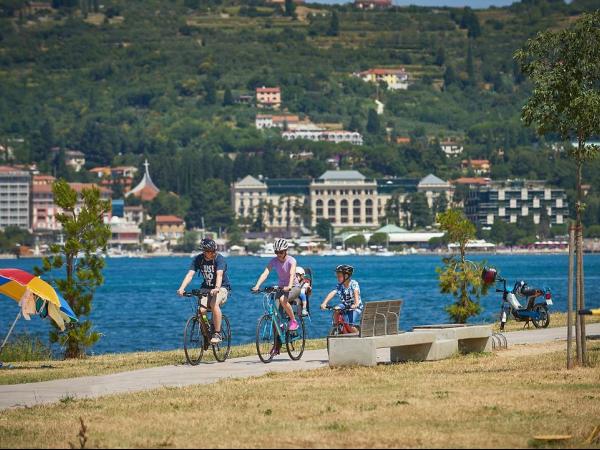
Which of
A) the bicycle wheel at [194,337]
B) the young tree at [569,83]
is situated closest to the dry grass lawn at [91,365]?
the bicycle wheel at [194,337]

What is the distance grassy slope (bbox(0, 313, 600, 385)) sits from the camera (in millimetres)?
23891

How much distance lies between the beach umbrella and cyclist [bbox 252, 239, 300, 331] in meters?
3.32

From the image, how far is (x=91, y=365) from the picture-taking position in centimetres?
2608

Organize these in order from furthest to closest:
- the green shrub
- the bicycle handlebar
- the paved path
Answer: the green shrub
the bicycle handlebar
the paved path

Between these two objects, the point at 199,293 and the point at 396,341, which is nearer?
the point at 396,341

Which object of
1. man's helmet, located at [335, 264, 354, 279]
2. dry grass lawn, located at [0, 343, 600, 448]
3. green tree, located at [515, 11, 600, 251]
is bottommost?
dry grass lawn, located at [0, 343, 600, 448]

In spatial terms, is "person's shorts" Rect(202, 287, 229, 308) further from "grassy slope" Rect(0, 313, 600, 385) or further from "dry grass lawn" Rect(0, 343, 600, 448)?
"dry grass lawn" Rect(0, 343, 600, 448)

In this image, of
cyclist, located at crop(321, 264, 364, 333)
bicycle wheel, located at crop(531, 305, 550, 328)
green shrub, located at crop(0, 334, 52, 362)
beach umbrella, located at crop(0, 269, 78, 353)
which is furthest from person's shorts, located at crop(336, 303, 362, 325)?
bicycle wheel, located at crop(531, 305, 550, 328)

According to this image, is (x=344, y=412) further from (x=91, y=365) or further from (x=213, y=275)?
(x=91, y=365)

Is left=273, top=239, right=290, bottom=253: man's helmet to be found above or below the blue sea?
above

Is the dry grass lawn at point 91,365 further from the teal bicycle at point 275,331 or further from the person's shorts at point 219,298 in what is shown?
the person's shorts at point 219,298

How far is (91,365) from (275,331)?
3.14 m

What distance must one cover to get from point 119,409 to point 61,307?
23.8ft

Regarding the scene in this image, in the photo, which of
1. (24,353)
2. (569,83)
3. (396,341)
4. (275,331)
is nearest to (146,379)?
(275,331)
